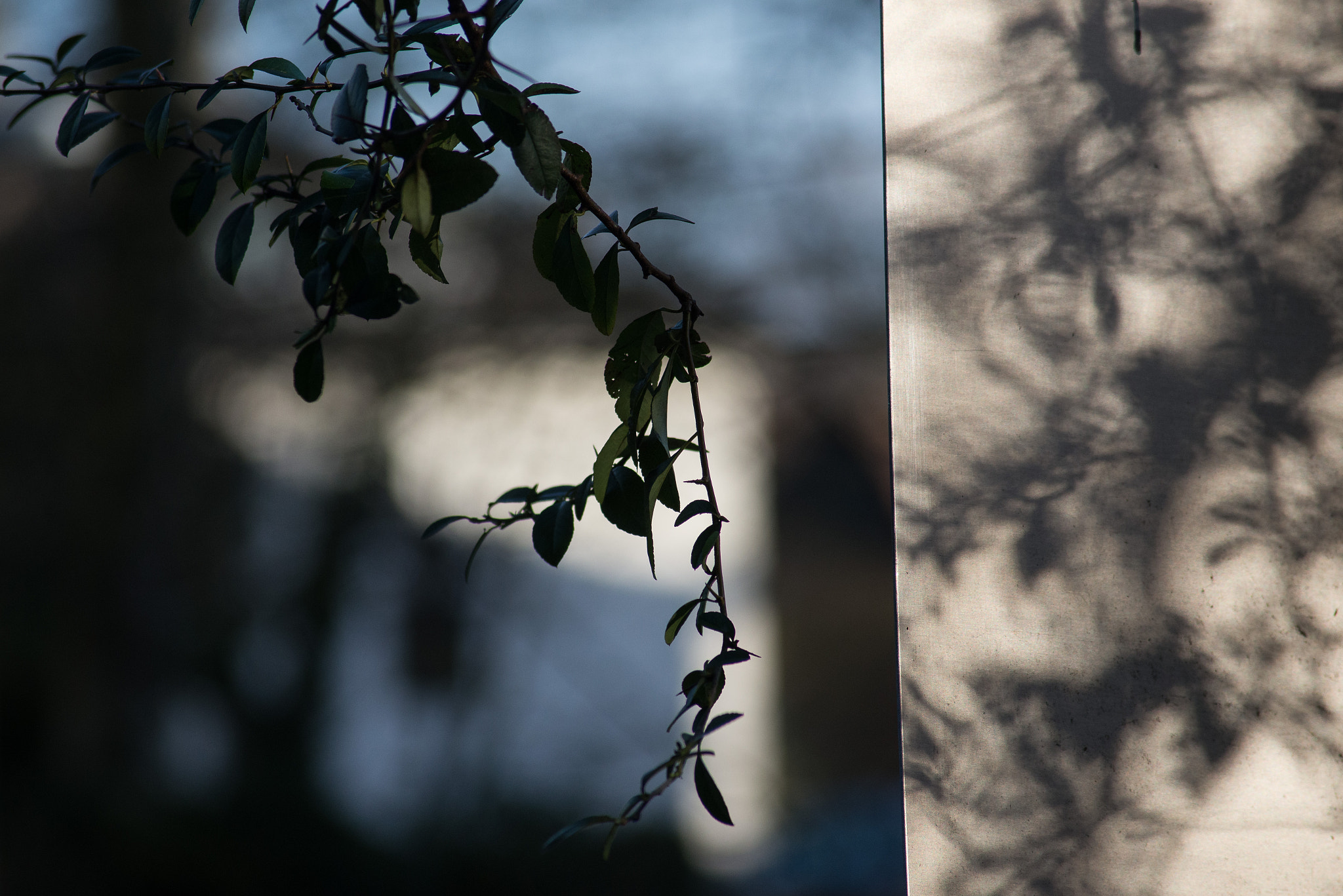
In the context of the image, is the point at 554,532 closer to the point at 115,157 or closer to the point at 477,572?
the point at 115,157

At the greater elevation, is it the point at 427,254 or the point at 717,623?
the point at 427,254

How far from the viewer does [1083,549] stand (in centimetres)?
46

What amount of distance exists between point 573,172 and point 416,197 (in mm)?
158

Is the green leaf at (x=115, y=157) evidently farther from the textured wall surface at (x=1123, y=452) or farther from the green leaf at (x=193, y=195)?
the textured wall surface at (x=1123, y=452)

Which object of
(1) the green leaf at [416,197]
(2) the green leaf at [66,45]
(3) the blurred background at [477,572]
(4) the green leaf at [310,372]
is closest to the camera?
(1) the green leaf at [416,197]

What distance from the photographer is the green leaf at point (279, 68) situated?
1.48 feet

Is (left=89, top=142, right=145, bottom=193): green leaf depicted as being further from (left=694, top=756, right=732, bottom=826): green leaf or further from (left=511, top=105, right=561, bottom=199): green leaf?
(left=694, top=756, right=732, bottom=826): green leaf

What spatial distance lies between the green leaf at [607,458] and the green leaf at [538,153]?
12 centimetres

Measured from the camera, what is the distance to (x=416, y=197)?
310 millimetres

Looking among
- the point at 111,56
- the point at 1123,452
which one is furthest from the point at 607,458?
the point at 111,56

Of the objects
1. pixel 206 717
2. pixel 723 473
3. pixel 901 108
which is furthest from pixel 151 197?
pixel 901 108

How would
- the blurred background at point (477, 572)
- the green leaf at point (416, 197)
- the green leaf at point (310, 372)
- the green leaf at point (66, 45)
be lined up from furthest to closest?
the blurred background at point (477, 572) < the green leaf at point (66, 45) < the green leaf at point (310, 372) < the green leaf at point (416, 197)

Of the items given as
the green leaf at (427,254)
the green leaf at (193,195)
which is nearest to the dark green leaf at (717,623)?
the green leaf at (427,254)

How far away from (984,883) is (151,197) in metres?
2.44
